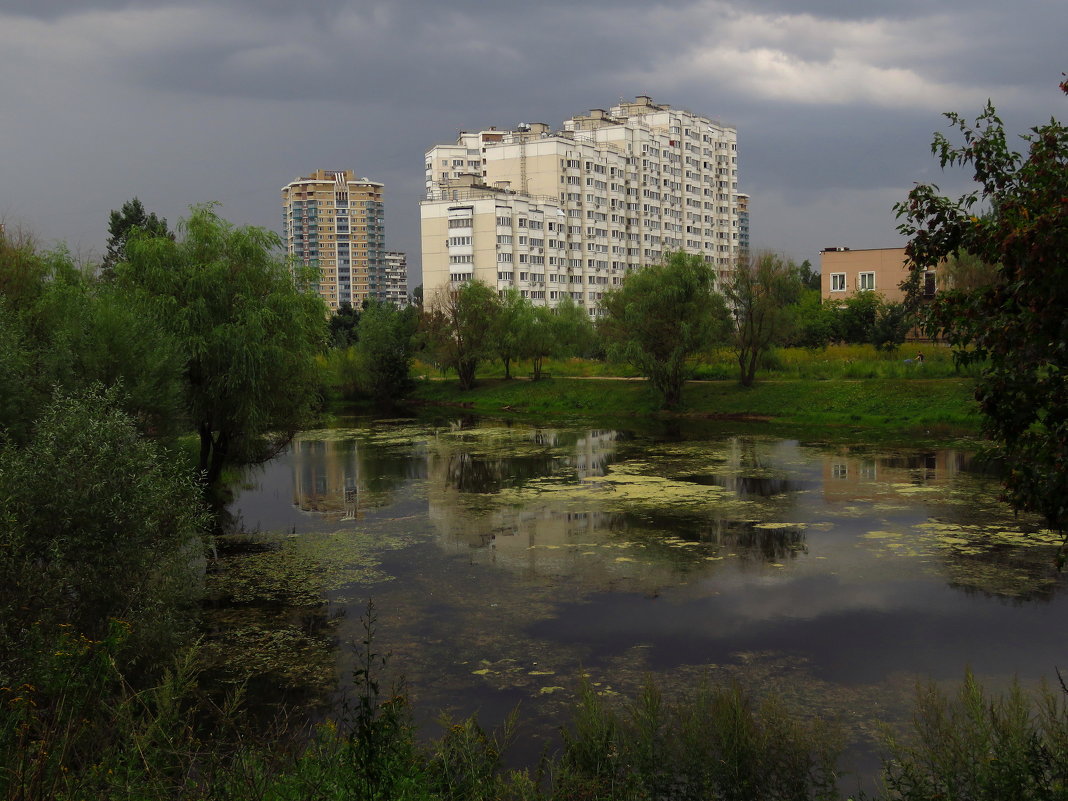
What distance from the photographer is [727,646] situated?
12.7 meters

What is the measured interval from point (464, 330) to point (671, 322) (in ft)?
58.3

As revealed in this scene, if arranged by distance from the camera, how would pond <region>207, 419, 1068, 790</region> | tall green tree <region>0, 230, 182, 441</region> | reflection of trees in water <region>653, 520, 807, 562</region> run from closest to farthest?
1. pond <region>207, 419, 1068, 790</region>
2. tall green tree <region>0, 230, 182, 441</region>
3. reflection of trees in water <region>653, 520, 807, 562</region>

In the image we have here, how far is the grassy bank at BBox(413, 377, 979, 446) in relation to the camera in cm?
3856

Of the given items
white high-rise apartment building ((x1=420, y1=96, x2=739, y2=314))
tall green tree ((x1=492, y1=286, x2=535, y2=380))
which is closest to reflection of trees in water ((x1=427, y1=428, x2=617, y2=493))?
tall green tree ((x1=492, y1=286, x2=535, y2=380))

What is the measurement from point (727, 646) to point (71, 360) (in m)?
11.9

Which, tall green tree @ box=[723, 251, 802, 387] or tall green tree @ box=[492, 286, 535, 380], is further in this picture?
tall green tree @ box=[492, 286, 535, 380]

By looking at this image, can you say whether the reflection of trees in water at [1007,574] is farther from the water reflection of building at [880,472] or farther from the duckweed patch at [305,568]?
the duckweed patch at [305,568]

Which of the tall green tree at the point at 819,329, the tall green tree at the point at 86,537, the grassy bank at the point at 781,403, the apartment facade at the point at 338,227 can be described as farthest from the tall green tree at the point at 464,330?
the apartment facade at the point at 338,227

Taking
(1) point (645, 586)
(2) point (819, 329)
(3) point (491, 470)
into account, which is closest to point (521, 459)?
(3) point (491, 470)

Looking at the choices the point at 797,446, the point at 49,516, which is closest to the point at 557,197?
the point at 797,446

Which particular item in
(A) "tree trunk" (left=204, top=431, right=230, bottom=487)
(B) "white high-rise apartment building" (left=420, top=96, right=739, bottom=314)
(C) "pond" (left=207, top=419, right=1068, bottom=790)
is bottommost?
(C) "pond" (left=207, top=419, right=1068, bottom=790)

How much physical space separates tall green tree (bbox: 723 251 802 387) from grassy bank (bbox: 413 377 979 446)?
82.6 inches

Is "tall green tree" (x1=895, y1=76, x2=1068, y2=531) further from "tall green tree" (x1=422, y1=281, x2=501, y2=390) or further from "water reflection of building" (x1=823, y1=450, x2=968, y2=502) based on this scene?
"tall green tree" (x1=422, y1=281, x2=501, y2=390)

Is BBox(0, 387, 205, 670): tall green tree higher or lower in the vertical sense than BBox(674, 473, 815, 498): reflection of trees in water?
higher
